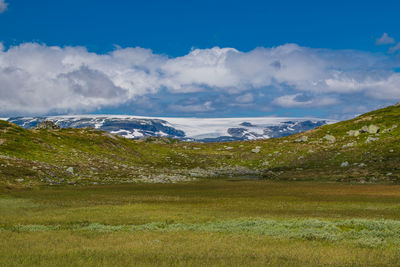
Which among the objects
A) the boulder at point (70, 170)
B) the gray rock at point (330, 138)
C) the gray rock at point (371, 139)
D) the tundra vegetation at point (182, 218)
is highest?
the gray rock at point (330, 138)

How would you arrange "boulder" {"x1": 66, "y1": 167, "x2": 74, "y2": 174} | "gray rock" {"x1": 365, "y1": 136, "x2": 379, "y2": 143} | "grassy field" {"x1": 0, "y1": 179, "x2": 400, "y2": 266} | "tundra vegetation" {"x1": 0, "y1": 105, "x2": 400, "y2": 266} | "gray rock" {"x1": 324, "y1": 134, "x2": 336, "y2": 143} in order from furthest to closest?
1. "gray rock" {"x1": 324, "y1": 134, "x2": 336, "y2": 143}
2. "gray rock" {"x1": 365, "y1": 136, "x2": 379, "y2": 143}
3. "boulder" {"x1": 66, "y1": 167, "x2": 74, "y2": 174}
4. "tundra vegetation" {"x1": 0, "y1": 105, "x2": 400, "y2": 266}
5. "grassy field" {"x1": 0, "y1": 179, "x2": 400, "y2": 266}

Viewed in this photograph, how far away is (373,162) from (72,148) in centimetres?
9456

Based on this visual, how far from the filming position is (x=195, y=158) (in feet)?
468

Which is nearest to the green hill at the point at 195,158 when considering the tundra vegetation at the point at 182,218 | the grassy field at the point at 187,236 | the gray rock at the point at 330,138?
the gray rock at the point at 330,138

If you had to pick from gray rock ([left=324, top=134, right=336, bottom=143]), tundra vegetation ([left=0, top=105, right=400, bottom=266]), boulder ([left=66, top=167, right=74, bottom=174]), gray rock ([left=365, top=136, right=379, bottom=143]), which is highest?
gray rock ([left=324, top=134, right=336, bottom=143])

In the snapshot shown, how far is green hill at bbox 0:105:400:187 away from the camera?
79.7 meters

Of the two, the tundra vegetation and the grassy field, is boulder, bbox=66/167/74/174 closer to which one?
the tundra vegetation

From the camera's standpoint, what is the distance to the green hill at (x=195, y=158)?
7969 cm

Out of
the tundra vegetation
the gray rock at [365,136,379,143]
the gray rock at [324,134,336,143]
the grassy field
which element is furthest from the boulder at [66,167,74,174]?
the gray rock at [324,134,336,143]

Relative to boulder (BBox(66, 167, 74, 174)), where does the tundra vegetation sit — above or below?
below

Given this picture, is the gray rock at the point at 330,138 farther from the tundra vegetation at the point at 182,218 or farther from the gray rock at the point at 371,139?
the tundra vegetation at the point at 182,218

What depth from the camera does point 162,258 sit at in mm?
16969

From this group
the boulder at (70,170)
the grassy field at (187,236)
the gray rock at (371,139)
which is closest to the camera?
the grassy field at (187,236)

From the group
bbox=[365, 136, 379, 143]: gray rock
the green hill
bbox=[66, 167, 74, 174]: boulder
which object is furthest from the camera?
bbox=[365, 136, 379, 143]: gray rock
